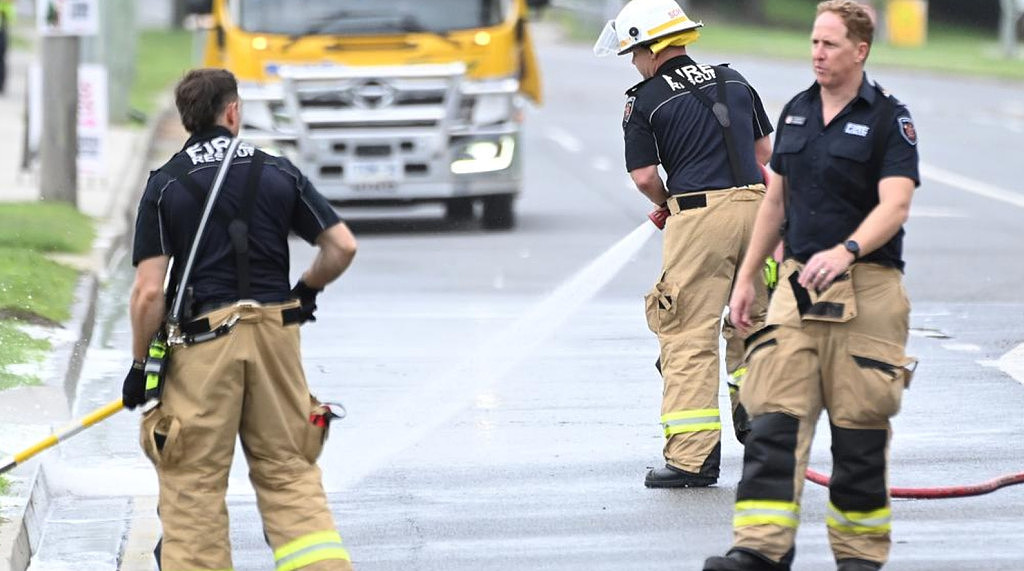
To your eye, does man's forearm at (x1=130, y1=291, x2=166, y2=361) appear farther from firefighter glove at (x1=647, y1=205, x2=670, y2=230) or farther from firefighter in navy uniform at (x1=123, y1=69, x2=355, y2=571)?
firefighter glove at (x1=647, y1=205, x2=670, y2=230)

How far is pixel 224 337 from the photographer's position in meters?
6.10

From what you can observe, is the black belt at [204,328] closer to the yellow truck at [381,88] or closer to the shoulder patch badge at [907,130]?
the shoulder patch badge at [907,130]

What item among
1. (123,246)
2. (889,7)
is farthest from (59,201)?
(889,7)

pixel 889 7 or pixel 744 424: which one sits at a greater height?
pixel 744 424

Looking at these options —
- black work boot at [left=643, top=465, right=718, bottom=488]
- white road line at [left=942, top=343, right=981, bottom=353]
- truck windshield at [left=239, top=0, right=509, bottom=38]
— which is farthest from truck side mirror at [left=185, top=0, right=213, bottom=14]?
black work boot at [left=643, top=465, right=718, bottom=488]

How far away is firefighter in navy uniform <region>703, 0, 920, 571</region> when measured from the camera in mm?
6195

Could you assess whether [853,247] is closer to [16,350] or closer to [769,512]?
[769,512]

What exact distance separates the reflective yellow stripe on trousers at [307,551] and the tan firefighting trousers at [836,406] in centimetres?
118

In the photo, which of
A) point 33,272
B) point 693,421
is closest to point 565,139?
point 33,272

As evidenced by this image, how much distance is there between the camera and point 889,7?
54.4 meters

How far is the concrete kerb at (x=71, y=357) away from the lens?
7184 mm

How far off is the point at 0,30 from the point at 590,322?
68.9 ft

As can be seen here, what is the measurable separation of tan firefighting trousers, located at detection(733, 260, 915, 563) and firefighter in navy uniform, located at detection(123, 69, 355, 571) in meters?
1.23

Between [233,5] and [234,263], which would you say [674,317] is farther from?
[233,5]
